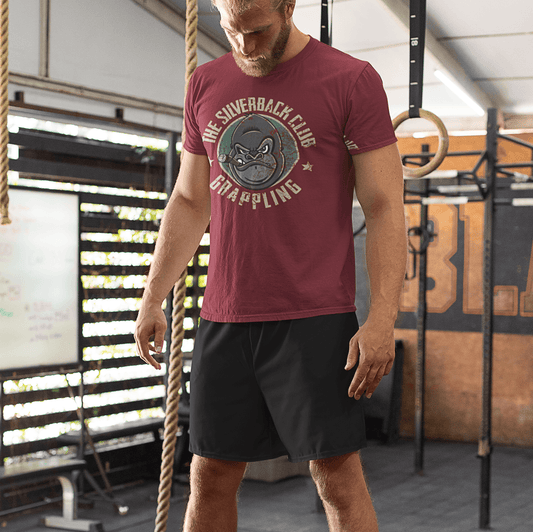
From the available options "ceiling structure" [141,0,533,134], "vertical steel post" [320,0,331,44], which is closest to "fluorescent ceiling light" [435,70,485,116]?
"ceiling structure" [141,0,533,134]

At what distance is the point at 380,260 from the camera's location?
1209 millimetres

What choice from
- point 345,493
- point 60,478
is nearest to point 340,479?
point 345,493

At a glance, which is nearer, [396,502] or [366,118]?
[366,118]

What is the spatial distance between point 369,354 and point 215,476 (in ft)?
1.25

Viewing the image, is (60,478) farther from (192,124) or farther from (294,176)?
(294,176)

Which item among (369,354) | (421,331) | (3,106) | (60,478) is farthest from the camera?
(421,331)

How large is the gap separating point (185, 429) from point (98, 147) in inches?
67.6

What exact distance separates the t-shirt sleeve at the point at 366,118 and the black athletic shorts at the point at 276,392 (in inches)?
11.6

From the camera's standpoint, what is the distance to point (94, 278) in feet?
13.8

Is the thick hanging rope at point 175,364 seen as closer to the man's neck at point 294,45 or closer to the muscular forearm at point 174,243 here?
the muscular forearm at point 174,243

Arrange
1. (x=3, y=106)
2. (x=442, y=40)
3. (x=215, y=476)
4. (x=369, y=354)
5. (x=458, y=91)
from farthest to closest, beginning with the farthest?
(x=458, y=91)
(x=442, y=40)
(x=3, y=106)
(x=215, y=476)
(x=369, y=354)

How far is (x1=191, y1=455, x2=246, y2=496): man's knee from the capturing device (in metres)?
1.30

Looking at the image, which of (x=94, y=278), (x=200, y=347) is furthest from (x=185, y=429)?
(x=200, y=347)

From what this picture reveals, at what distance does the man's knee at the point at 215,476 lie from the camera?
1.30 m
